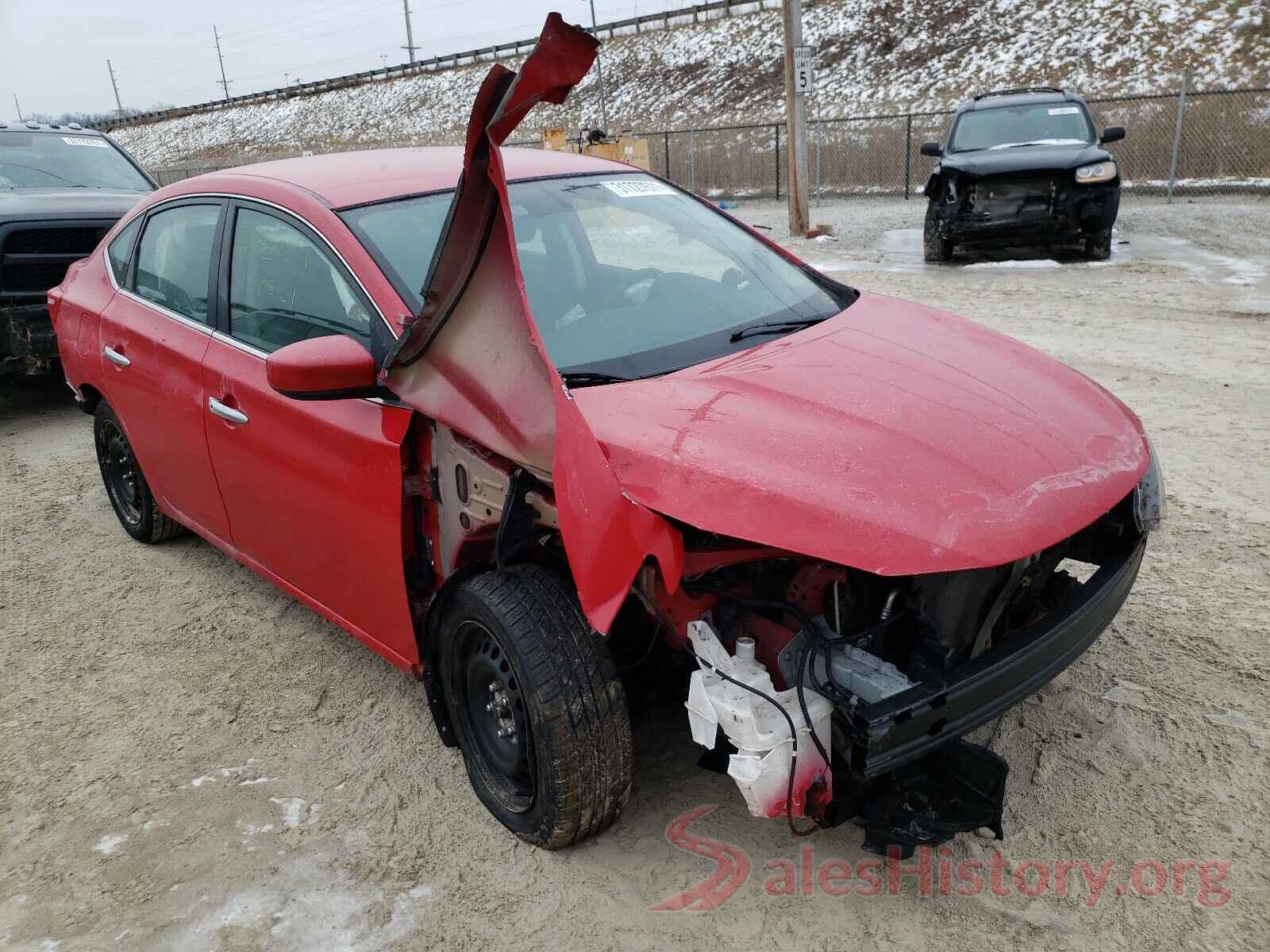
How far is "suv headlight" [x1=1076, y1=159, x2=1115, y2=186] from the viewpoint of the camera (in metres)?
9.73

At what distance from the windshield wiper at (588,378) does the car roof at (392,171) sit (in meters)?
0.89

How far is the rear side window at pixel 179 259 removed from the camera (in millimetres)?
3506

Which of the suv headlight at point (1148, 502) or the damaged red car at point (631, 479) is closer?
the damaged red car at point (631, 479)

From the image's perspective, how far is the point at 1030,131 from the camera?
36.1 ft

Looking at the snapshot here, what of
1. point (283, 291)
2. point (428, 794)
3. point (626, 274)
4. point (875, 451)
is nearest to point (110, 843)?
point (428, 794)

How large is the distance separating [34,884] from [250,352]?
64.8 inches

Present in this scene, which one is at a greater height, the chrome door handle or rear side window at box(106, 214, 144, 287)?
rear side window at box(106, 214, 144, 287)

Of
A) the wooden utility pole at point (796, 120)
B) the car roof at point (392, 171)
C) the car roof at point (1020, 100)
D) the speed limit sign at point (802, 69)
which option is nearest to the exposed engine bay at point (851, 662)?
the car roof at point (392, 171)

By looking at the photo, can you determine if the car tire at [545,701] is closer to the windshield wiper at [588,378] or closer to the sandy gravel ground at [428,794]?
the sandy gravel ground at [428,794]

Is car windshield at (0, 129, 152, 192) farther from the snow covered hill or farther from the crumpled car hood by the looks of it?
the snow covered hill

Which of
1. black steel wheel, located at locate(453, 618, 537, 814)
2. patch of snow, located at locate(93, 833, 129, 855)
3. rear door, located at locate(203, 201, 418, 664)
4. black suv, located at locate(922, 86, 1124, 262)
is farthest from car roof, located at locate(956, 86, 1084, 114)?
patch of snow, located at locate(93, 833, 129, 855)

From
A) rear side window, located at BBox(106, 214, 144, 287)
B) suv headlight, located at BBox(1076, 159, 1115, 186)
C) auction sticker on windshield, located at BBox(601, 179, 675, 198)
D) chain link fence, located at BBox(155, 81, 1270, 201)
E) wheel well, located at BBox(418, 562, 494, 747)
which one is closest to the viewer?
wheel well, located at BBox(418, 562, 494, 747)

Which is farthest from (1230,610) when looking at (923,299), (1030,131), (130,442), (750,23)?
(750,23)

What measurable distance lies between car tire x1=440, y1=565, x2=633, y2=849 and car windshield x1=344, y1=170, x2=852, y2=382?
629 mm
